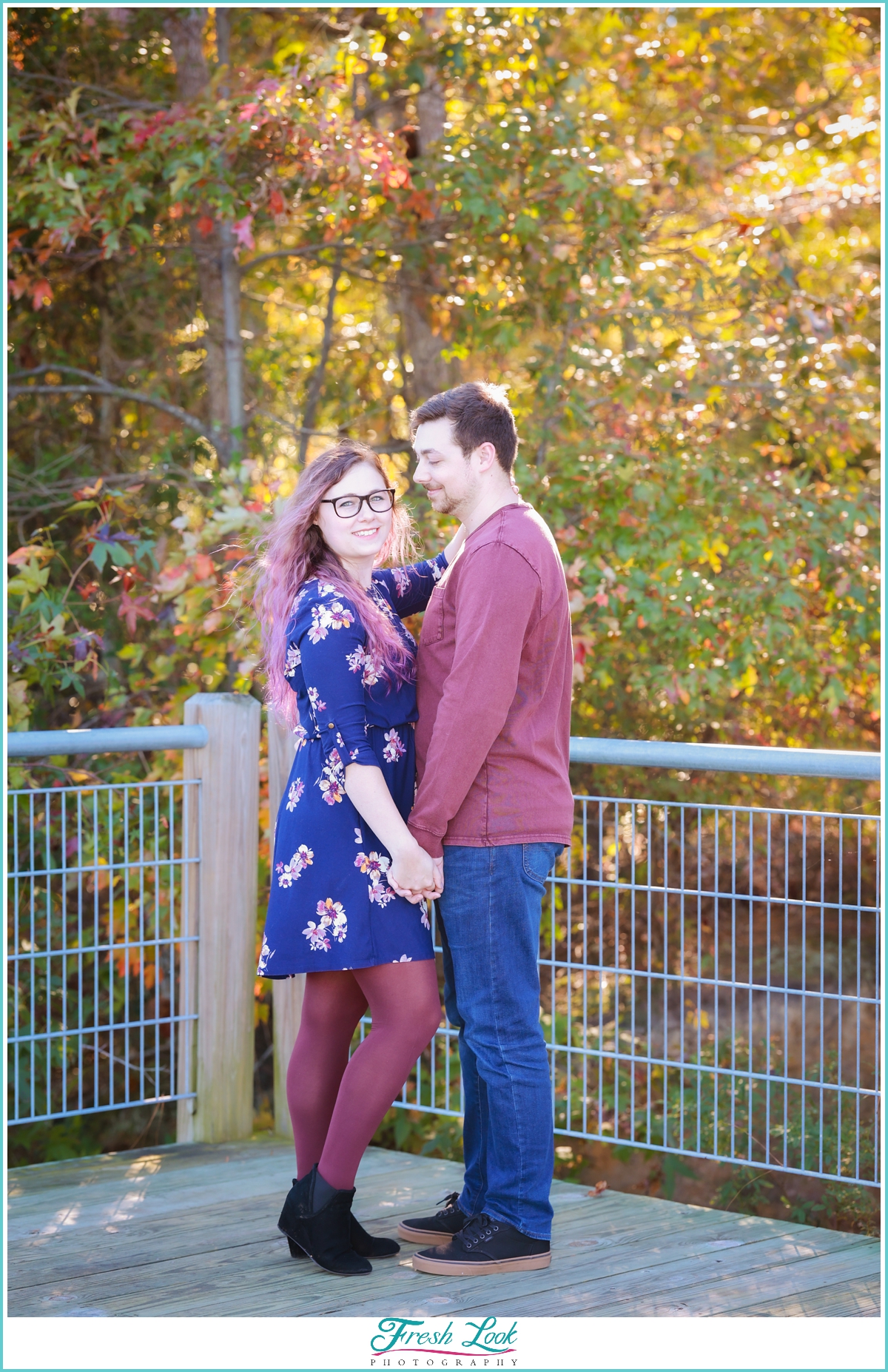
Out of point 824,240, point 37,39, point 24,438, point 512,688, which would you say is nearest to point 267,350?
point 24,438

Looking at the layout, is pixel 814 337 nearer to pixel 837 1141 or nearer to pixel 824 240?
pixel 824 240

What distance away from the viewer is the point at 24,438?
676 centimetres

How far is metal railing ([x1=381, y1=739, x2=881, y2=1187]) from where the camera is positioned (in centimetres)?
329

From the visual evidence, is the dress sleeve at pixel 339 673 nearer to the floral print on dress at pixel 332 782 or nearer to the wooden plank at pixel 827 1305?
the floral print on dress at pixel 332 782

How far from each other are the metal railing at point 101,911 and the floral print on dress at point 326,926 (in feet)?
2.90

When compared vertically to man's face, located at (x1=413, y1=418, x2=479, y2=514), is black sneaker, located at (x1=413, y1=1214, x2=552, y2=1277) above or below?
below

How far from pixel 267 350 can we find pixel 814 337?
2.94 m

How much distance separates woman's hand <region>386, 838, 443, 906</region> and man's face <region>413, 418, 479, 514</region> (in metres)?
0.76

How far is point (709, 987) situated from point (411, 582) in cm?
391

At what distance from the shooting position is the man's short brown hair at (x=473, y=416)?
2881 mm

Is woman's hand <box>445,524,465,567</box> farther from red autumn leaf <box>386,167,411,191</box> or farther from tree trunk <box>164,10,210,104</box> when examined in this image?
tree trunk <box>164,10,210,104</box>

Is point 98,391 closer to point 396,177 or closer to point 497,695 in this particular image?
point 396,177

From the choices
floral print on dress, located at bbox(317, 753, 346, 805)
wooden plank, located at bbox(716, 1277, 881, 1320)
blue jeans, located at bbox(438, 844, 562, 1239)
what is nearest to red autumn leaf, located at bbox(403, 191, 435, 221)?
floral print on dress, located at bbox(317, 753, 346, 805)

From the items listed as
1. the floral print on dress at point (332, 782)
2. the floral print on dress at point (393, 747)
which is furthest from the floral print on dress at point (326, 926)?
the floral print on dress at point (393, 747)
